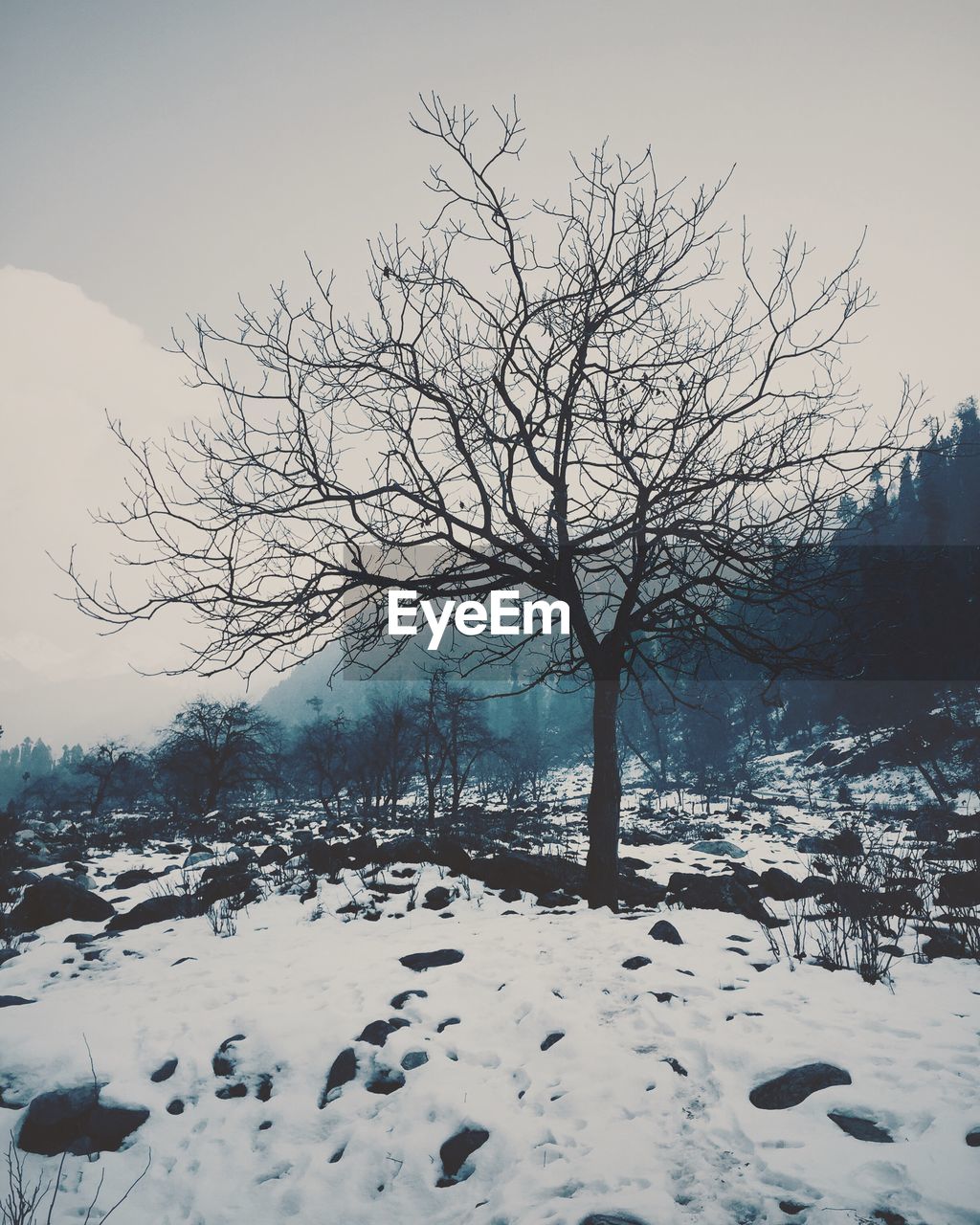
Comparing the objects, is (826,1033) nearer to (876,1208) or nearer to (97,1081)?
(876,1208)

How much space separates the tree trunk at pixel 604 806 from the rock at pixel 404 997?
2.42 meters

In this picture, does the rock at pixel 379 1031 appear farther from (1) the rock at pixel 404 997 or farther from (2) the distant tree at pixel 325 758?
(2) the distant tree at pixel 325 758

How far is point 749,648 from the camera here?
17.3 ft

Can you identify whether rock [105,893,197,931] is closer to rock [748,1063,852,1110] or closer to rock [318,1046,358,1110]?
rock [318,1046,358,1110]

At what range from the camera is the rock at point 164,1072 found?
292cm

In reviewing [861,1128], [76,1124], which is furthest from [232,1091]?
[861,1128]

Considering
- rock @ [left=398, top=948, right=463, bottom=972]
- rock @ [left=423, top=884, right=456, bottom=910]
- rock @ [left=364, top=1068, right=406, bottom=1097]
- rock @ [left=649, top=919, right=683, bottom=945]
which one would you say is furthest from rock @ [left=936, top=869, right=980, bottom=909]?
rock @ [left=364, top=1068, right=406, bottom=1097]

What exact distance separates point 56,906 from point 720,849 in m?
11.7

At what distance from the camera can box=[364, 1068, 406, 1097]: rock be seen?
2.86m

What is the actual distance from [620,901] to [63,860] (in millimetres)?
12576

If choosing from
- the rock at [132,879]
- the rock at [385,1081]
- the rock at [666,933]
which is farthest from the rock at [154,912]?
the rock at [666,933]

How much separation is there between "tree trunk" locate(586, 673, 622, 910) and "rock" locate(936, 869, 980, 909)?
323 centimetres

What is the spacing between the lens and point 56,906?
20.4 ft

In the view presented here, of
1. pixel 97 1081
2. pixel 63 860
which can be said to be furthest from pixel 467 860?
pixel 63 860
